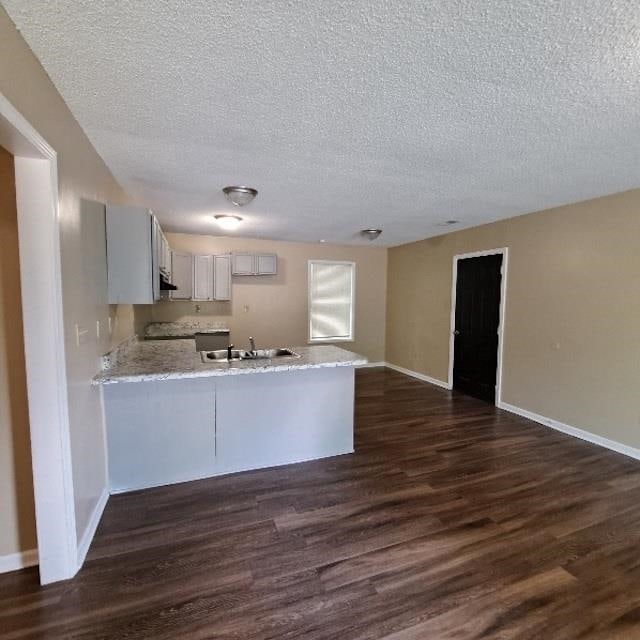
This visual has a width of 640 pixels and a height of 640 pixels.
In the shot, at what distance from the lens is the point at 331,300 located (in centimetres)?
644

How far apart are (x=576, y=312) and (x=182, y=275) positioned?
16.4ft

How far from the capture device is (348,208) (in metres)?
3.73

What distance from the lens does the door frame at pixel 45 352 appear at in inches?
59.8

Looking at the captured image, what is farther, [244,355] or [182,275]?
[182,275]

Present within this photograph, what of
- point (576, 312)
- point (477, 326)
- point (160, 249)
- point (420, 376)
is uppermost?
point (160, 249)

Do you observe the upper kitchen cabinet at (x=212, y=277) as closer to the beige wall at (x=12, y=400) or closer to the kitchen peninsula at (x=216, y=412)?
the kitchen peninsula at (x=216, y=412)

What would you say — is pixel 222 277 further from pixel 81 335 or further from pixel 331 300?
pixel 81 335

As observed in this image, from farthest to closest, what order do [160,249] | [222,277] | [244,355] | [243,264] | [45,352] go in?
[243,264] < [222,277] < [244,355] < [160,249] < [45,352]

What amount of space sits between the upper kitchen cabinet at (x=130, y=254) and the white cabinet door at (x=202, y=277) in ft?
8.70

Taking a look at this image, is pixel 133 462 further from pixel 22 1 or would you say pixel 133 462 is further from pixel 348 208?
pixel 348 208

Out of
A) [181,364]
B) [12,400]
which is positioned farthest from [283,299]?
[12,400]

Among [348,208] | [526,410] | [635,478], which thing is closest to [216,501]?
[348,208]

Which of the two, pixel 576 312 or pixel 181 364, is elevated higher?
pixel 576 312

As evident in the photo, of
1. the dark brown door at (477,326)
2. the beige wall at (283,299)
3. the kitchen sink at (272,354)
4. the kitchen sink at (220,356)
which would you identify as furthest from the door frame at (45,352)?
the dark brown door at (477,326)
